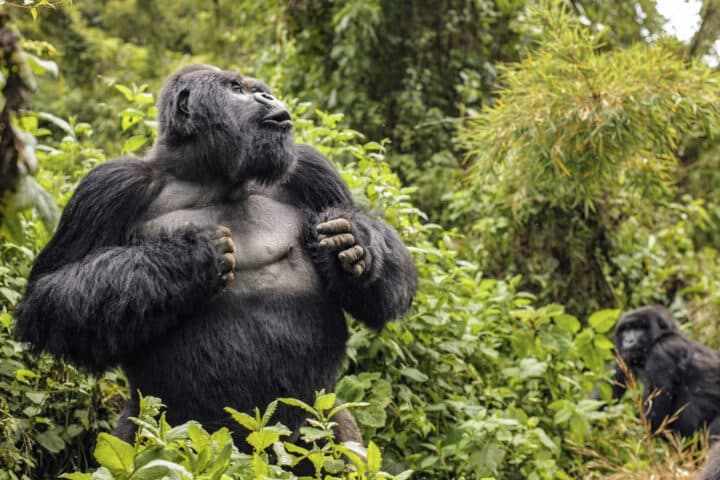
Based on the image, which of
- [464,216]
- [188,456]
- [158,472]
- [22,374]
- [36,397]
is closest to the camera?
[158,472]

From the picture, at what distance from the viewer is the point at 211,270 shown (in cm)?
264

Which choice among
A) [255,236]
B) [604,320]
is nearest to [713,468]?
[604,320]

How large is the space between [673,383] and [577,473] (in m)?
1.38

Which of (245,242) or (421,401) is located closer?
(245,242)

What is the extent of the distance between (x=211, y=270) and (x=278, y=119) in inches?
23.8

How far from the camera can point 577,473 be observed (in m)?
4.24

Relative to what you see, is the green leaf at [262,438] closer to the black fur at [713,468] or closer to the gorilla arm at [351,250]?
the gorilla arm at [351,250]

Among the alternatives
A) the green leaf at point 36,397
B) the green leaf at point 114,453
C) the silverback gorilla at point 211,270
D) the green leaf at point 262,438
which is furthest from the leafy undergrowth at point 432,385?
the green leaf at point 114,453

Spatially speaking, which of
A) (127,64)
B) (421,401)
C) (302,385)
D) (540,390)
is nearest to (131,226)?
(302,385)

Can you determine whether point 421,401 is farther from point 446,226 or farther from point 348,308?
point 446,226

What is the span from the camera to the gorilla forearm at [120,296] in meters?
2.62

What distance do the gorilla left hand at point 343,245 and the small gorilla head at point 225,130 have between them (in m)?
0.27

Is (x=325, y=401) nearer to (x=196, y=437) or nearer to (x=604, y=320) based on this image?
(x=196, y=437)

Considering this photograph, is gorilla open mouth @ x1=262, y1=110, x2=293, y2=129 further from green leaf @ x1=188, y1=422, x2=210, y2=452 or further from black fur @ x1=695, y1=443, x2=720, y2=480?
black fur @ x1=695, y1=443, x2=720, y2=480
